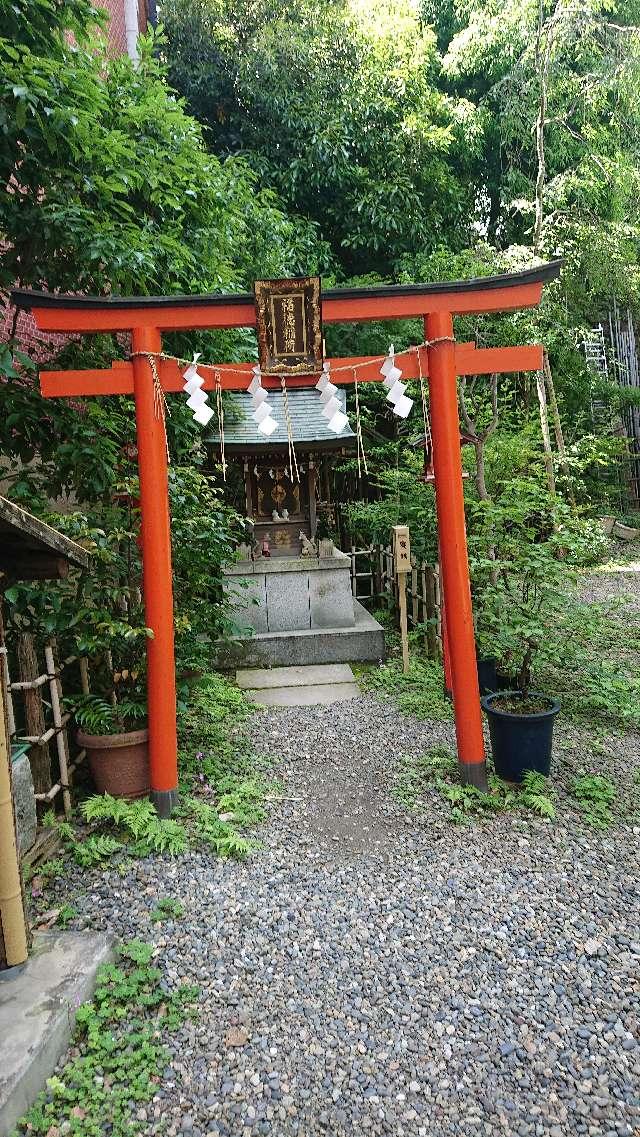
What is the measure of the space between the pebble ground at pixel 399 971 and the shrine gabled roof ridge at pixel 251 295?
345 centimetres

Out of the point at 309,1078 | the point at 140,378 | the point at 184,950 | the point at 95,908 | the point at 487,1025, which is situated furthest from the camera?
the point at 140,378

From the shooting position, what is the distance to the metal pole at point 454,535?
4734mm

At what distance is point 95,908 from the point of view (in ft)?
11.8

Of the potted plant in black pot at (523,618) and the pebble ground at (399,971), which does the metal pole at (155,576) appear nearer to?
the pebble ground at (399,971)

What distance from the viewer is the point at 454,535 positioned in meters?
4.75

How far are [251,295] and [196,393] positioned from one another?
0.74 m

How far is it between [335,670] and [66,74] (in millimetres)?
6132

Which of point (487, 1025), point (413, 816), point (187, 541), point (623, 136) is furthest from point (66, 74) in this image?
point (623, 136)

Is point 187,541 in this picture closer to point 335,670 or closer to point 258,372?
point 258,372

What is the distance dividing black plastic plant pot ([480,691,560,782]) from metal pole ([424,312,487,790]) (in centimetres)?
17

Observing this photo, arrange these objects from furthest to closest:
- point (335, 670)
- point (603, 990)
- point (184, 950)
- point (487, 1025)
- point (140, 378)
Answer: point (335, 670), point (140, 378), point (184, 950), point (603, 990), point (487, 1025)

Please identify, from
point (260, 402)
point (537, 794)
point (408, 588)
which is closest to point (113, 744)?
point (260, 402)

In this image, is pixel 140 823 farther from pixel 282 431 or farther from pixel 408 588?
pixel 408 588

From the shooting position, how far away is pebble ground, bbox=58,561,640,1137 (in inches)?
99.0
